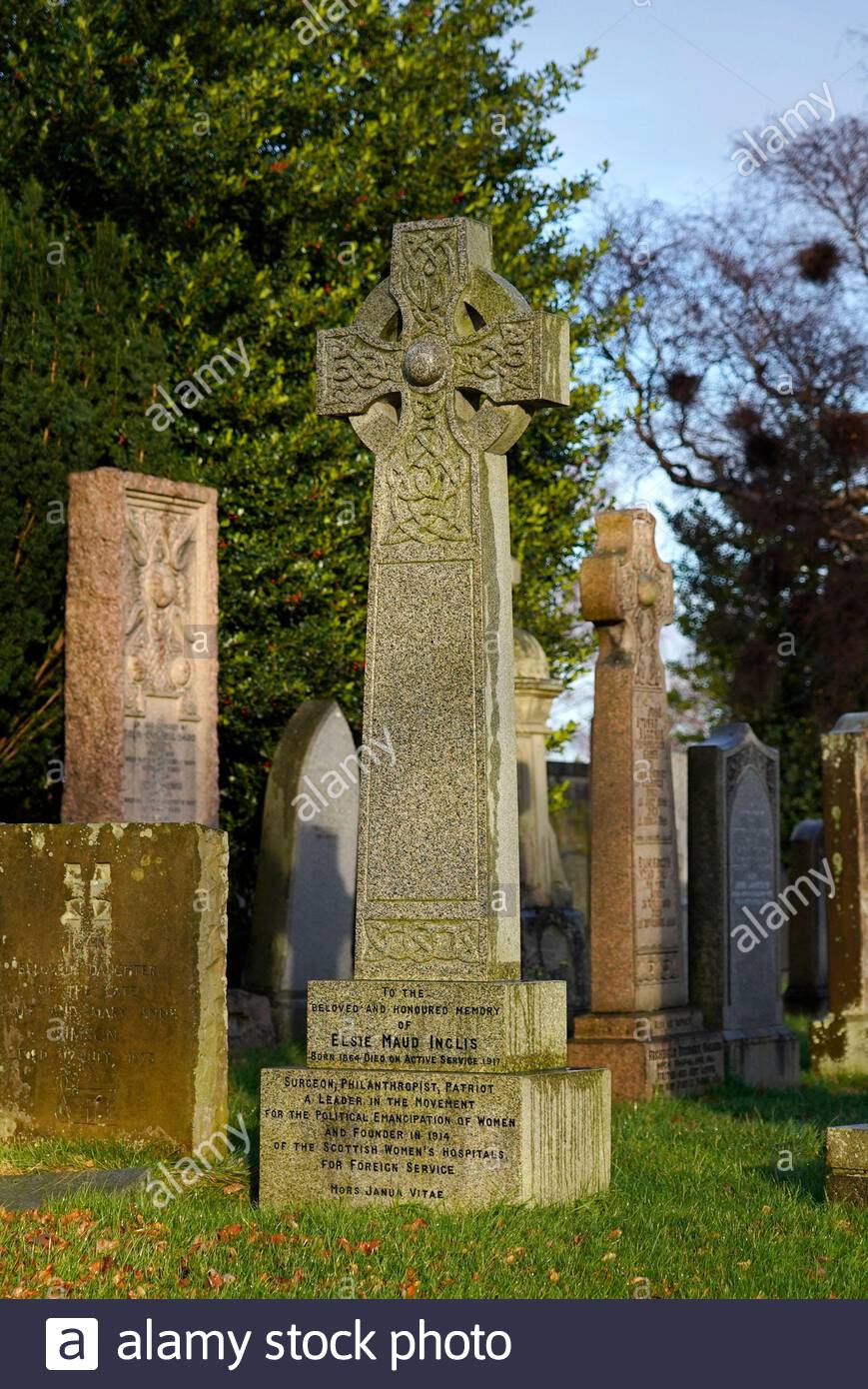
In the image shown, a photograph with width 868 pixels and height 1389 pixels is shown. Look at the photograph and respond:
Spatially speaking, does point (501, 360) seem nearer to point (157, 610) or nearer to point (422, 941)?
point (422, 941)

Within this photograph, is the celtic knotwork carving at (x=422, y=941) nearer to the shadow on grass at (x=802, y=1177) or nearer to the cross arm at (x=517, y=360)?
the shadow on grass at (x=802, y=1177)

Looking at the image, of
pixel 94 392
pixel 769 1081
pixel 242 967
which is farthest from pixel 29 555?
pixel 769 1081

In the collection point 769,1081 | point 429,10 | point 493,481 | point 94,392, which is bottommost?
point 769,1081

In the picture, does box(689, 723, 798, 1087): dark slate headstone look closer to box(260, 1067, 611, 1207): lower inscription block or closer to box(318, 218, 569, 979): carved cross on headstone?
box(260, 1067, 611, 1207): lower inscription block

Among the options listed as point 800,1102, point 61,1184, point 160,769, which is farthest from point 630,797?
A: point 61,1184

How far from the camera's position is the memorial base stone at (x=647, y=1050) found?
1145cm

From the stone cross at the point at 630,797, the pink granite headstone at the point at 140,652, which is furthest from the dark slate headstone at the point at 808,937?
the pink granite headstone at the point at 140,652

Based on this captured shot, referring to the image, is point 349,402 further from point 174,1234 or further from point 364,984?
point 174,1234

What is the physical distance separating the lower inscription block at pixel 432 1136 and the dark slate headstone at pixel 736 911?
17.4 ft

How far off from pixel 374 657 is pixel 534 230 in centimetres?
979

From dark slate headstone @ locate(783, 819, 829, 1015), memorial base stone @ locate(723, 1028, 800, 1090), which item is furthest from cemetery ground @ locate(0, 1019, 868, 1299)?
dark slate headstone @ locate(783, 819, 829, 1015)

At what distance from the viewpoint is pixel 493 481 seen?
7.86 m

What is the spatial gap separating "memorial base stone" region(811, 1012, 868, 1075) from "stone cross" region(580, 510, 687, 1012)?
58.1 inches

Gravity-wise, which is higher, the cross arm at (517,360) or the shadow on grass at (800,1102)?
the cross arm at (517,360)
